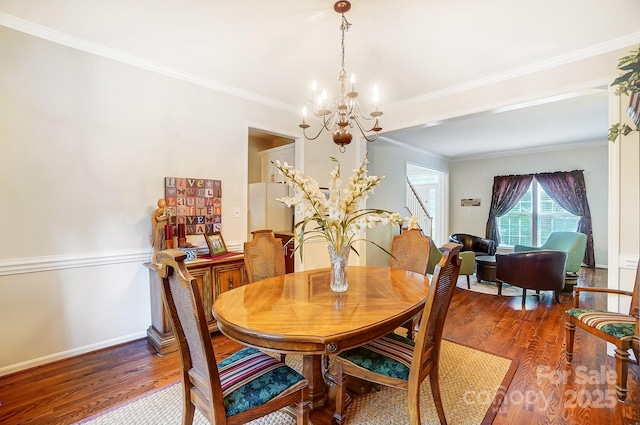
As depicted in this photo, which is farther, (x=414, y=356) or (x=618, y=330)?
(x=618, y=330)

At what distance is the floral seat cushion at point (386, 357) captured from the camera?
148 cm

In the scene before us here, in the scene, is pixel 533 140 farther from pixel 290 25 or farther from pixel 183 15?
pixel 183 15

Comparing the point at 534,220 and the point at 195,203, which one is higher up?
the point at 195,203

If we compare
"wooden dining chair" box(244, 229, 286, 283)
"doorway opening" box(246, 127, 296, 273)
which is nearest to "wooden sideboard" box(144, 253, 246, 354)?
"wooden dining chair" box(244, 229, 286, 283)

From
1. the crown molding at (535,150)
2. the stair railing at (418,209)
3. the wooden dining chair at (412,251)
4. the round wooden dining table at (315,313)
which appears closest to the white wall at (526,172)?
the crown molding at (535,150)

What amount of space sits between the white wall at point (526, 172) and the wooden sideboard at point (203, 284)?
6.46m

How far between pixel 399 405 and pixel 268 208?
267 cm

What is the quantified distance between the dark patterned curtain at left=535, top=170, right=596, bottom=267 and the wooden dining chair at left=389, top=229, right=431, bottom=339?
5.69 meters

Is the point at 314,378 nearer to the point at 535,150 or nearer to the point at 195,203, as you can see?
the point at 195,203

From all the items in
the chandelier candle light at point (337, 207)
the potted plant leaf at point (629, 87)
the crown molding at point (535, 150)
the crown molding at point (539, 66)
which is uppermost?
the crown molding at point (535, 150)

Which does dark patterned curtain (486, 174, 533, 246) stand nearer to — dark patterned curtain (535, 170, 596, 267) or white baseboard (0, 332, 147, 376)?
dark patterned curtain (535, 170, 596, 267)

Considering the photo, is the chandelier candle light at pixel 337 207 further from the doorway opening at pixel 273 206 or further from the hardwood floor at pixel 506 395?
the doorway opening at pixel 273 206

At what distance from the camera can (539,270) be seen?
145 inches

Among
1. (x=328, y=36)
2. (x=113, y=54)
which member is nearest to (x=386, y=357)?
(x=328, y=36)
